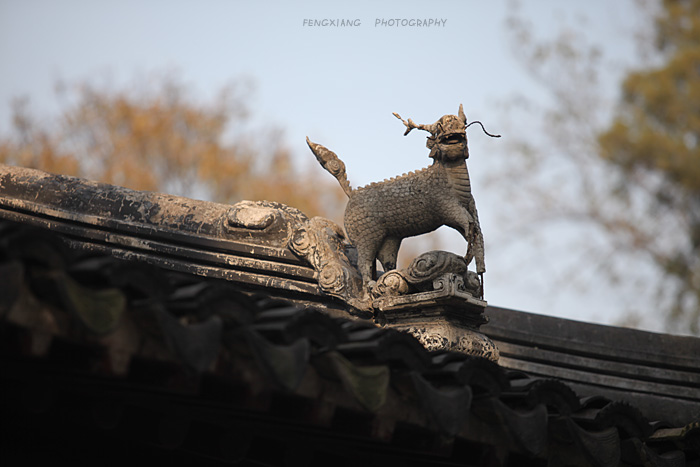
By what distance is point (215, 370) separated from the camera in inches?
87.3

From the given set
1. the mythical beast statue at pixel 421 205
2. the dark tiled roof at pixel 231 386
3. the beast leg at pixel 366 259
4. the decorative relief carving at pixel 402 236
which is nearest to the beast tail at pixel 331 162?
the decorative relief carving at pixel 402 236

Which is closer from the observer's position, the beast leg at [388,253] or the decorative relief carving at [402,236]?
the decorative relief carving at [402,236]

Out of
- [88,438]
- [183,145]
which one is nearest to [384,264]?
[88,438]

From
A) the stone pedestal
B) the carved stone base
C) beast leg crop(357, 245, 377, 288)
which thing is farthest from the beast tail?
the carved stone base

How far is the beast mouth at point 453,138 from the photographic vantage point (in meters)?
4.30

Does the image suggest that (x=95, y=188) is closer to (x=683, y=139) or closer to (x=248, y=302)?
(x=248, y=302)

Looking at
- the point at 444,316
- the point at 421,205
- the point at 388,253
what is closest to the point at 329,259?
the point at 388,253

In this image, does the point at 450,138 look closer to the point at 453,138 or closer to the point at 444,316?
the point at 453,138

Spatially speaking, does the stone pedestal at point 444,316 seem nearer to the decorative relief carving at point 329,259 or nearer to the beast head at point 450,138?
the decorative relief carving at point 329,259

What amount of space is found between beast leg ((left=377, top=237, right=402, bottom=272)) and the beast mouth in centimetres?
70

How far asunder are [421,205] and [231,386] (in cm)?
231

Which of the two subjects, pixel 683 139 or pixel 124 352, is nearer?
pixel 124 352

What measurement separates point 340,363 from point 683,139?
1495 cm

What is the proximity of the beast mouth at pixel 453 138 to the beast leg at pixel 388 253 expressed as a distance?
0.70 metres
